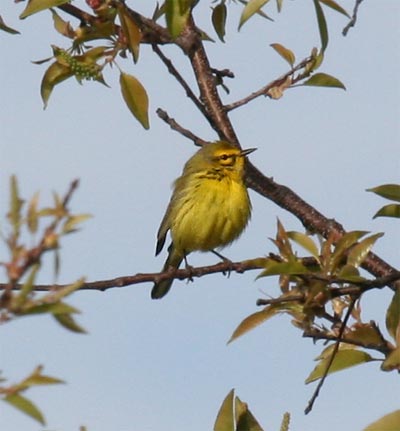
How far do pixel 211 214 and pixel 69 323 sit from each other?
5.57 meters

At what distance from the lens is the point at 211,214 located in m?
7.42

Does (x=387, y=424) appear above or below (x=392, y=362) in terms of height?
below

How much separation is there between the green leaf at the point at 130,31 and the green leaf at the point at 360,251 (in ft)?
4.05

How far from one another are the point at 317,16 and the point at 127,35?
30.3 inches

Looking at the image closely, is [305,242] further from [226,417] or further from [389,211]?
[226,417]

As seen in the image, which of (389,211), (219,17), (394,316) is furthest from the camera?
(219,17)

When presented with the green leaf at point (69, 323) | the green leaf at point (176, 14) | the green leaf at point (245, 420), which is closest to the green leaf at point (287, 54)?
the green leaf at point (176, 14)

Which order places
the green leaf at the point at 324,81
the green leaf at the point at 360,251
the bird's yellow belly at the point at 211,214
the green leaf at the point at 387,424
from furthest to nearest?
the bird's yellow belly at the point at 211,214 < the green leaf at the point at 324,81 < the green leaf at the point at 360,251 < the green leaf at the point at 387,424

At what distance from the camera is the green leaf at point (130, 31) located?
3.80 m

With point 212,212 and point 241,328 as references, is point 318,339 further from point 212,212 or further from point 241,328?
point 212,212

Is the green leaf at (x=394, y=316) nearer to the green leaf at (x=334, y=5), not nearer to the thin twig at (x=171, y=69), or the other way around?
the green leaf at (x=334, y=5)

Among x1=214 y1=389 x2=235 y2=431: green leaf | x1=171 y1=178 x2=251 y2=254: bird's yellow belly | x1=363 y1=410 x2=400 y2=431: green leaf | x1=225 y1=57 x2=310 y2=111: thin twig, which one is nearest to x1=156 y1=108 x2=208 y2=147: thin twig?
x1=225 y1=57 x2=310 y2=111: thin twig

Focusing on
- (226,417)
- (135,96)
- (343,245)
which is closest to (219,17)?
(135,96)

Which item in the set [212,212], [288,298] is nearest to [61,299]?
[288,298]
